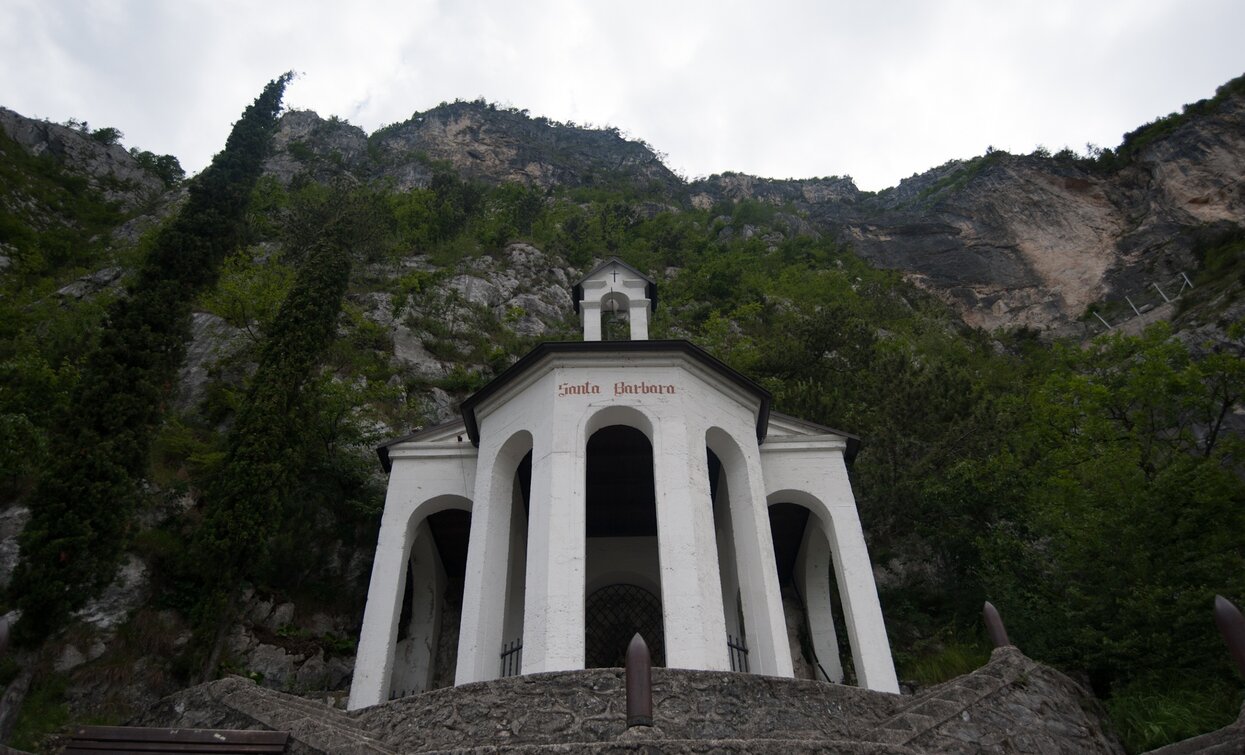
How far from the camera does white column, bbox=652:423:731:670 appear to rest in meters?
9.27

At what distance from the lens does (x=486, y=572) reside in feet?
35.9

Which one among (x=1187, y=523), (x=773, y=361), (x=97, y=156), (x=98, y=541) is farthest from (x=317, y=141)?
(x=1187, y=523)

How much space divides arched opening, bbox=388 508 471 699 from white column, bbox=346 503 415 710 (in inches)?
54.2

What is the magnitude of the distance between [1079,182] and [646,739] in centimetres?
5527

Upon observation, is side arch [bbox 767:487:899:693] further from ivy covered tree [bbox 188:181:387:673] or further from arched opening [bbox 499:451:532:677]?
ivy covered tree [bbox 188:181:387:673]

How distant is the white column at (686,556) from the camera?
927 centimetres

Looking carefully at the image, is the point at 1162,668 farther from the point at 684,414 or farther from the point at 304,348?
the point at 304,348

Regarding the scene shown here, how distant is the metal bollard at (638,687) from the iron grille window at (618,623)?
30.1ft

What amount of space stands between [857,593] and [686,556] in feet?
10.4

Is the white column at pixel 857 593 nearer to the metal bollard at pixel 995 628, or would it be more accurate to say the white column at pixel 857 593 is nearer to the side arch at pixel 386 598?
the metal bollard at pixel 995 628

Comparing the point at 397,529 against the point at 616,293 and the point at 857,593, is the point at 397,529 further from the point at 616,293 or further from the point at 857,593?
the point at 857,593

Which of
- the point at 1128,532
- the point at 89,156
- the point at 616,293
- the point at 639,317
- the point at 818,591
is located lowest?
the point at 1128,532

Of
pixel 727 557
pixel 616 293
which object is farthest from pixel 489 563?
pixel 616 293

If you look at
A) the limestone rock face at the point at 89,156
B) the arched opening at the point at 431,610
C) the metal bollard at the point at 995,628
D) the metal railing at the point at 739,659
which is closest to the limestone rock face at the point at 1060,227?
the metal railing at the point at 739,659
